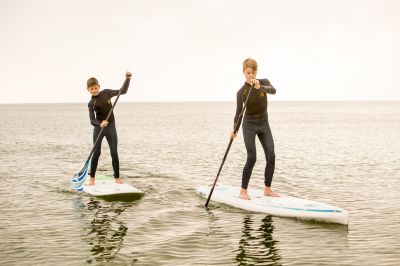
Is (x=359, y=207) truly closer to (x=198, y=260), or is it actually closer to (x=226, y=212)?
(x=226, y=212)

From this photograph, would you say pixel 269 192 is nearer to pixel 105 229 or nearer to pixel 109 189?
pixel 105 229

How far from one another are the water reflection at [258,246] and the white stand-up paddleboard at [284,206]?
0.43m

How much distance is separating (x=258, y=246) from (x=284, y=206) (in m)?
1.95

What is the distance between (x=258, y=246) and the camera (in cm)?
818

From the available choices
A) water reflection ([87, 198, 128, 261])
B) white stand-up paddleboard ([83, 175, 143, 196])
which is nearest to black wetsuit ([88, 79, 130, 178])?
white stand-up paddleboard ([83, 175, 143, 196])

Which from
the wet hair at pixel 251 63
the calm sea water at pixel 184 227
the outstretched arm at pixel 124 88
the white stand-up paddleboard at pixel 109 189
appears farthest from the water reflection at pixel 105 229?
the wet hair at pixel 251 63

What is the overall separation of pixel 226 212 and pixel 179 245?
8.16 feet

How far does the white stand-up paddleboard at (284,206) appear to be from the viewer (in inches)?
365

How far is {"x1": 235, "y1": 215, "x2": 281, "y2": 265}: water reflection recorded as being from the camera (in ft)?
24.4

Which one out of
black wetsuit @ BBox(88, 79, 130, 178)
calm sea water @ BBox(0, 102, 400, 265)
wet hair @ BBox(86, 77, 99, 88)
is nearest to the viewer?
calm sea water @ BBox(0, 102, 400, 265)

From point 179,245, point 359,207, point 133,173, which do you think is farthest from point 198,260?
point 133,173

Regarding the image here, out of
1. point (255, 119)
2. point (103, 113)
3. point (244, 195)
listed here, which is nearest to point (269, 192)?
point (244, 195)

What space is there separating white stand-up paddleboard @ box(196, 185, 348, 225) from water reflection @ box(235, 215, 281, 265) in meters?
0.43

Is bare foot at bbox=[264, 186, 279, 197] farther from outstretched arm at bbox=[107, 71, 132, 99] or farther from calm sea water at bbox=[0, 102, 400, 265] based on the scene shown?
outstretched arm at bbox=[107, 71, 132, 99]
